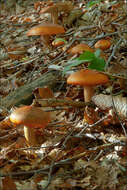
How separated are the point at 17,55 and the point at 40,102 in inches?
106

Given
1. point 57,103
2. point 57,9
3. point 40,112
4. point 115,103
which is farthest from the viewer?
point 57,9

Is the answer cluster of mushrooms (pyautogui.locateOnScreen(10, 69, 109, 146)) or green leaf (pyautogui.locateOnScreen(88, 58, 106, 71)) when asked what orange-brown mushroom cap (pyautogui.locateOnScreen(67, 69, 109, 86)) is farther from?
green leaf (pyautogui.locateOnScreen(88, 58, 106, 71))

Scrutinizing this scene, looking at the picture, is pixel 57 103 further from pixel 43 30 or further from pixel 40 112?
pixel 43 30

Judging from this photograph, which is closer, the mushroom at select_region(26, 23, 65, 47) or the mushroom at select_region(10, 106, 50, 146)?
the mushroom at select_region(10, 106, 50, 146)

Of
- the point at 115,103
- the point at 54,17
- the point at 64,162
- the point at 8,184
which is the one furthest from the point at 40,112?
the point at 54,17

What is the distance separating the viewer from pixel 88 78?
268 centimetres

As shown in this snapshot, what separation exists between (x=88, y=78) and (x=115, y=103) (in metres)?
A: 0.43

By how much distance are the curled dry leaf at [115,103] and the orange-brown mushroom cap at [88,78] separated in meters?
0.26

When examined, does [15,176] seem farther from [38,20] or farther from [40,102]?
[38,20]

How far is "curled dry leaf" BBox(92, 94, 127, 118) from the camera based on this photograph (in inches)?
104

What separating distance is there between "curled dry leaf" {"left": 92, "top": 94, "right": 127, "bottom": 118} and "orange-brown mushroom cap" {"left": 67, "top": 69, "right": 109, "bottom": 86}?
0.26 m

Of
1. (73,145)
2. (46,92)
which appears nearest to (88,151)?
(73,145)

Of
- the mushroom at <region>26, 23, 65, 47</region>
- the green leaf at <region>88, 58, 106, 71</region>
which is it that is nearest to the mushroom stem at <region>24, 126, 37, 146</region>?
the green leaf at <region>88, 58, 106, 71</region>

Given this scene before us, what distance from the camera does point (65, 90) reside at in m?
3.76
